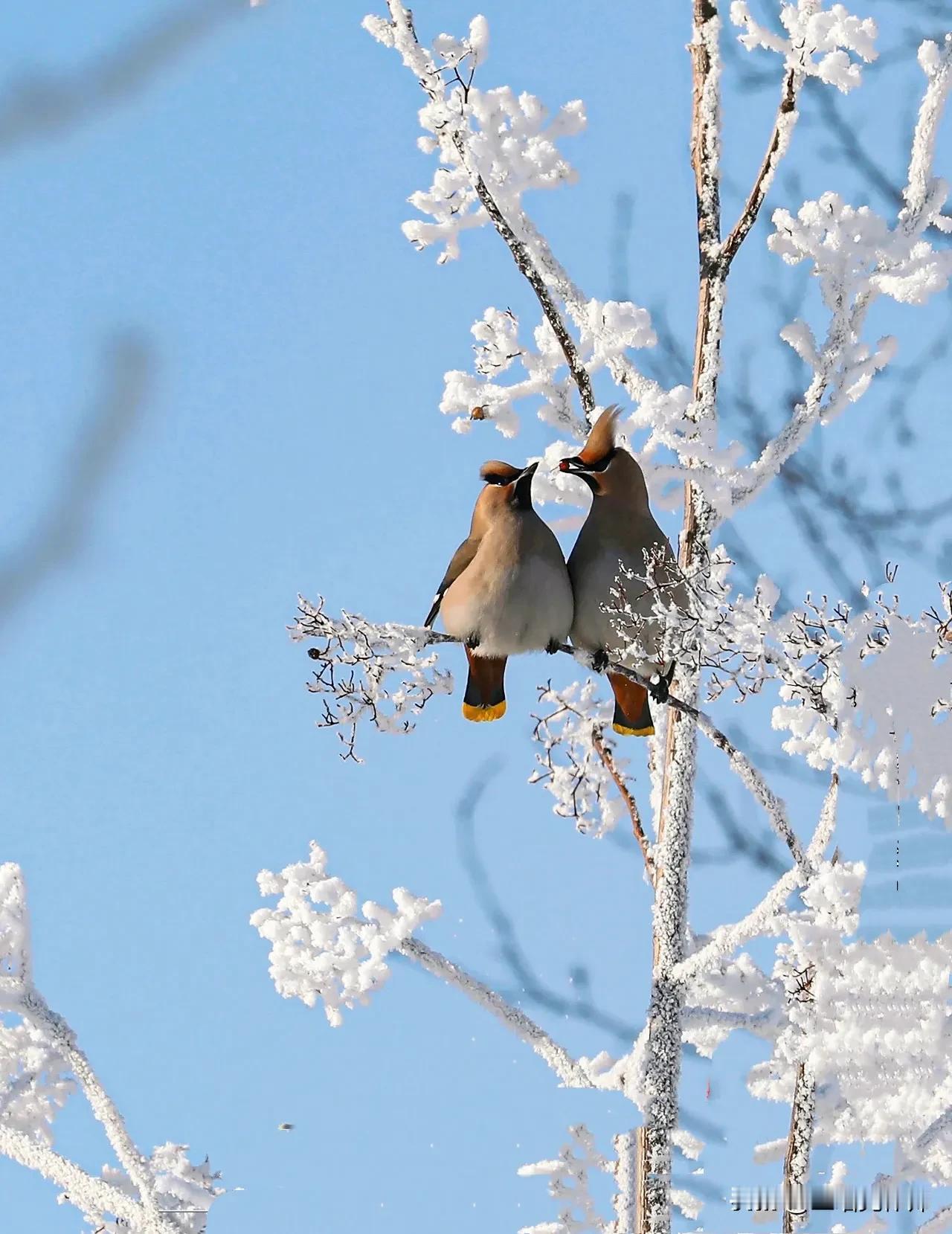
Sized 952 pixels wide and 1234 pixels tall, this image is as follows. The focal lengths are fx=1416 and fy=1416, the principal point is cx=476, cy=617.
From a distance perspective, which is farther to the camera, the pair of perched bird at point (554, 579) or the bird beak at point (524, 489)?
the bird beak at point (524, 489)

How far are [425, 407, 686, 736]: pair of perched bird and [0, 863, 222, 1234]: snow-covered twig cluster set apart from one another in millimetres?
1749

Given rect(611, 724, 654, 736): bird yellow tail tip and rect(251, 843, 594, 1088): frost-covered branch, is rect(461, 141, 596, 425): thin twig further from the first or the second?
rect(251, 843, 594, 1088): frost-covered branch

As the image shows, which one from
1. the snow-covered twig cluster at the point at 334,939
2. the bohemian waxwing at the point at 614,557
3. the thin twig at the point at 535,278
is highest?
the thin twig at the point at 535,278

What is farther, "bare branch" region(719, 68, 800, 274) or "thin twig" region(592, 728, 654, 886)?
"thin twig" region(592, 728, 654, 886)

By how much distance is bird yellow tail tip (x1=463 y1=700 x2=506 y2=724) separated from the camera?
3416mm

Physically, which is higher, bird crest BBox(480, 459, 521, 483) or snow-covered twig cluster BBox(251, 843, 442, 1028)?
bird crest BBox(480, 459, 521, 483)

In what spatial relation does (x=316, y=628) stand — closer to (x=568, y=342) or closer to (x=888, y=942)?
(x=568, y=342)

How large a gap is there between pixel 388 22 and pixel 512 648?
1.76m

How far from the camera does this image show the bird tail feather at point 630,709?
3578mm

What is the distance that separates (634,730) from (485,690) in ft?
1.49

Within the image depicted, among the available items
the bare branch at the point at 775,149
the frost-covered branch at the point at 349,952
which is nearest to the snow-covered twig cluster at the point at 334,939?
the frost-covered branch at the point at 349,952

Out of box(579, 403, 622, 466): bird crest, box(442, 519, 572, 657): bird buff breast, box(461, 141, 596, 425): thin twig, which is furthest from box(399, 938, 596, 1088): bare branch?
box(461, 141, 596, 425): thin twig

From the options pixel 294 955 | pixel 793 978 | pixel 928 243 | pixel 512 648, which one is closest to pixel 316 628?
pixel 512 648

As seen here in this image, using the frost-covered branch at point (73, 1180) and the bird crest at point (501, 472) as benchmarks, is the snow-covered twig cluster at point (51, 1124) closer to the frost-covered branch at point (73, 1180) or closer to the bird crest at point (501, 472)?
the frost-covered branch at point (73, 1180)
